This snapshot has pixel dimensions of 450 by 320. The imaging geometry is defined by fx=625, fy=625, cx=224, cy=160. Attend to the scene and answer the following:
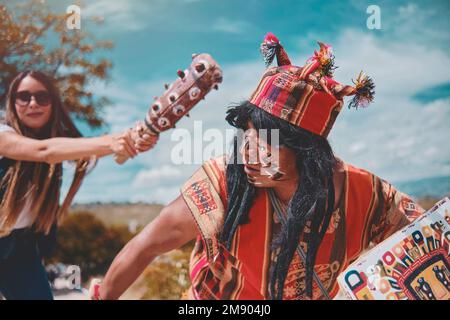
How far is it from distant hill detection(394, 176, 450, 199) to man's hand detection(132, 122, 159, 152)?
1.30 meters

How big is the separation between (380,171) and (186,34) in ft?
4.18

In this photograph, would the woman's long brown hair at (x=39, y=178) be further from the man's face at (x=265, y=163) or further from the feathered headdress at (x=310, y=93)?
the feathered headdress at (x=310, y=93)

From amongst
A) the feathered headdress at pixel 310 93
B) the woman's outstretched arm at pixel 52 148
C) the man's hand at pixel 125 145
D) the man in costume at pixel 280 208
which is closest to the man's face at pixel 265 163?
the man in costume at pixel 280 208

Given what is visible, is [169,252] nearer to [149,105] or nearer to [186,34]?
[149,105]

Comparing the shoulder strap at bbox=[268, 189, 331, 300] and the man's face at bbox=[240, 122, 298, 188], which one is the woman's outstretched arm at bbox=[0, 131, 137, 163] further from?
the shoulder strap at bbox=[268, 189, 331, 300]

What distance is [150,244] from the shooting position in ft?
10.0

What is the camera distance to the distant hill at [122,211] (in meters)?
3.43

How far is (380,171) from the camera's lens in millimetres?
3277

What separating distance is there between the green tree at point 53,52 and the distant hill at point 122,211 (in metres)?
0.46

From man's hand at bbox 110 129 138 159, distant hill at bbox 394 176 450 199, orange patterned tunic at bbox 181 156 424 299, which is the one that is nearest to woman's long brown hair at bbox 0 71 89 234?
man's hand at bbox 110 129 138 159

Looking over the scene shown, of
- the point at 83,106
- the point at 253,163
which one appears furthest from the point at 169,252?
the point at 83,106

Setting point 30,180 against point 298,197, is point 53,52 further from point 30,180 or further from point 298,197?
point 298,197

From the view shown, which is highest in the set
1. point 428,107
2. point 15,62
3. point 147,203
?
point 15,62

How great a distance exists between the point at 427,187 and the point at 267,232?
965 millimetres
